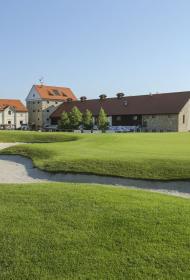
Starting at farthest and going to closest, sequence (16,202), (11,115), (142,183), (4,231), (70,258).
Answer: (11,115) < (142,183) < (16,202) < (4,231) < (70,258)

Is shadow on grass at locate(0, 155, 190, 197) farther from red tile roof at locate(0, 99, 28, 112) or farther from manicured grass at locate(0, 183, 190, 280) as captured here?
red tile roof at locate(0, 99, 28, 112)

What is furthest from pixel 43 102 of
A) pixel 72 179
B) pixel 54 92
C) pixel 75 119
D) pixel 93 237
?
pixel 93 237

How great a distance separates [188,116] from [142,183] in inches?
2357

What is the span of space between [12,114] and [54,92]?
12.4 metres

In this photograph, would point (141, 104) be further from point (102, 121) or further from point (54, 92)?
point (54, 92)

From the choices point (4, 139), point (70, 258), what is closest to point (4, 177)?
point (70, 258)

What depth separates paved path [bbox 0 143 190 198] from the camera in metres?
16.2

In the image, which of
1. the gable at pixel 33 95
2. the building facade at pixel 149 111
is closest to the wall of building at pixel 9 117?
the gable at pixel 33 95

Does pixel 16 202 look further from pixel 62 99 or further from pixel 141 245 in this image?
pixel 62 99

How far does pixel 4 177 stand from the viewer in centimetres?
1930

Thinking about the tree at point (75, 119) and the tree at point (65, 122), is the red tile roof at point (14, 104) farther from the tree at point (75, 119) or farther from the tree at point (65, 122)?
the tree at point (75, 119)

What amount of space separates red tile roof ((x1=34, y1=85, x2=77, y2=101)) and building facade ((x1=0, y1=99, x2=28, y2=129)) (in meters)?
6.65

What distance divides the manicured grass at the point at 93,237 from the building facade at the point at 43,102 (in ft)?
280

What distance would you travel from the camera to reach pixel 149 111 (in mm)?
74812
